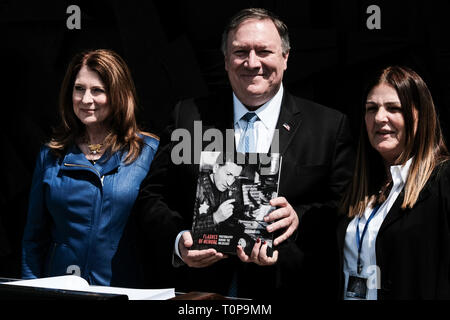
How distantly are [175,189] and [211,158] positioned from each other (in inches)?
24.8

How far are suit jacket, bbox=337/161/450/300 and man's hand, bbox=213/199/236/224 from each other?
28.8 inches

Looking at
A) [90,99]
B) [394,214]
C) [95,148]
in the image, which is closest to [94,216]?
[95,148]

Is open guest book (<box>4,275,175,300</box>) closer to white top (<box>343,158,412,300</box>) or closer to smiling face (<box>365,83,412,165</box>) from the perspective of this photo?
white top (<box>343,158,412,300</box>)

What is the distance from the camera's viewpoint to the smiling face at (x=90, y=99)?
3.80 meters

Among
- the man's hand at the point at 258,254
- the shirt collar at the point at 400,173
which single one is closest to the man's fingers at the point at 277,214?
the man's hand at the point at 258,254

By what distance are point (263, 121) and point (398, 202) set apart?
2.87 feet

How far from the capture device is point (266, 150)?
10.4 ft

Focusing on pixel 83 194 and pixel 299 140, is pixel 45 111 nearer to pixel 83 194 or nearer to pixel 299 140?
pixel 83 194

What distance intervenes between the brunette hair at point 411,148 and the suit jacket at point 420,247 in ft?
0.18

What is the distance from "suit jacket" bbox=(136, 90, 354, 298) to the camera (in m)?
3.10

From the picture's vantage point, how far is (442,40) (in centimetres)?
412

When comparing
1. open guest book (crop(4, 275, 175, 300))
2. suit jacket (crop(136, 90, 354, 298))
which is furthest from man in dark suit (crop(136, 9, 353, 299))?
open guest book (crop(4, 275, 175, 300))

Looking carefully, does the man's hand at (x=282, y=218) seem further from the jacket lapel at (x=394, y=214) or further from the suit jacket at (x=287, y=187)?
the jacket lapel at (x=394, y=214)
